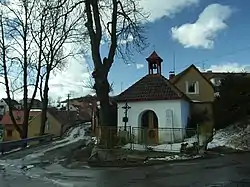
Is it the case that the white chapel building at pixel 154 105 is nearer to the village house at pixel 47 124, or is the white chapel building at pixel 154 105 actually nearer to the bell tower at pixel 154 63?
the bell tower at pixel 154 63

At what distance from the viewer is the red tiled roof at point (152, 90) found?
104 ft

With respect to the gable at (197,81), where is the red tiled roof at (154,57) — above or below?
above

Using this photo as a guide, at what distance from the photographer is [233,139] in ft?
78.3

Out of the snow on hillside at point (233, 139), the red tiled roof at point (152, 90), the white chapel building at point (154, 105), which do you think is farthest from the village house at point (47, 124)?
the snow on hillside at point (233, 139)

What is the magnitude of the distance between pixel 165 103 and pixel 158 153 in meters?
10.9

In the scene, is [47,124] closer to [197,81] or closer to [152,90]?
[197,81]

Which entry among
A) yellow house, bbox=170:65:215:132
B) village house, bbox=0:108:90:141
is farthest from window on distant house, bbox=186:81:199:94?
village house, bbox=0:108:90:141

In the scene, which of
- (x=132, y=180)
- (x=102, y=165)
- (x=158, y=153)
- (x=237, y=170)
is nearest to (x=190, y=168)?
(x=237, y=170)

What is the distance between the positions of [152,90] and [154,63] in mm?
4012

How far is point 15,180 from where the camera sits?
43.6ft

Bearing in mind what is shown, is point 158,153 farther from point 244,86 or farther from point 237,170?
point 244,86

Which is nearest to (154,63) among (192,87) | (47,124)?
(192,87)

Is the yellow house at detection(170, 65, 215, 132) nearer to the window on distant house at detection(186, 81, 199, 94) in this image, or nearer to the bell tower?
the window on distant house at detection(186, 81, 199, 94)

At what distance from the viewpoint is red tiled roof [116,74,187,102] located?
104ft
